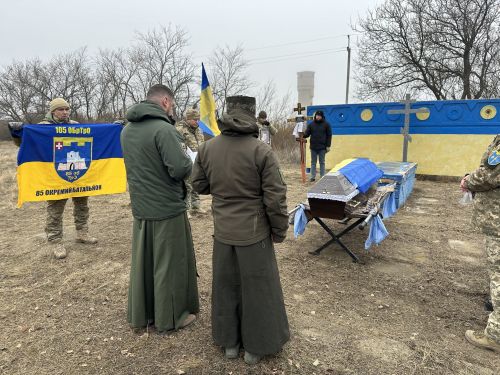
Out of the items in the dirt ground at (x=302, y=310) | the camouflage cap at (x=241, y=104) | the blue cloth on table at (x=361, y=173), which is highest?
the camouflage cap at (x=241, y=104)

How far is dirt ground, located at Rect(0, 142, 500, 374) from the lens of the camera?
274 cm

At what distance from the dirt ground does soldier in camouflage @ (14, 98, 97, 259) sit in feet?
0.56

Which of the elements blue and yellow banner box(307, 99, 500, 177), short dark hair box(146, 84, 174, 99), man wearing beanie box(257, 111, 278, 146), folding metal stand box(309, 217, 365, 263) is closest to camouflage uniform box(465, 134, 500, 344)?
folding metal stand box(309, 217, 365, 263)

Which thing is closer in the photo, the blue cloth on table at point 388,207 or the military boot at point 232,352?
the military boot at point 232,352

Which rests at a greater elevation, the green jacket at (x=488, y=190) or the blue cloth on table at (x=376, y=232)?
the green jacket at (x=488, y=190)

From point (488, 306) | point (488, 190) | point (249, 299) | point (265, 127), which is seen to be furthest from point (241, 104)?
point (265, 127)

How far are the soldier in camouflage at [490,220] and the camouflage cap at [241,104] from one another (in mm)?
1750

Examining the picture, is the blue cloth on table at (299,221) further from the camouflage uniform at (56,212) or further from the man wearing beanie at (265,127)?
the man wearing beanie at (265,127)

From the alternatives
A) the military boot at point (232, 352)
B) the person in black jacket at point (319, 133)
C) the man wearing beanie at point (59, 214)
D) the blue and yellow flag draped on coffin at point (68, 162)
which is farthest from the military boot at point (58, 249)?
the person in black jacket at point (319, 133)

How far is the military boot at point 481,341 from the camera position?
2818mm

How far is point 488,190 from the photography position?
2832 mm

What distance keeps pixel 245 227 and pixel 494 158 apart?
1847 millimetres

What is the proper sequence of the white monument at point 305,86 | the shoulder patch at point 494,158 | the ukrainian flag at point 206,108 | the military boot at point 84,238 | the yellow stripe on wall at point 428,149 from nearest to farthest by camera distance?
the shoulder patch at point 494,158
the ukrainian flag at point 206,108
the military boot at point 84,238
the yellow stripe on wall at point 428,149
the white monument at point 305,86

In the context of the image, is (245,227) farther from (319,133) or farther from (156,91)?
(319,133)
